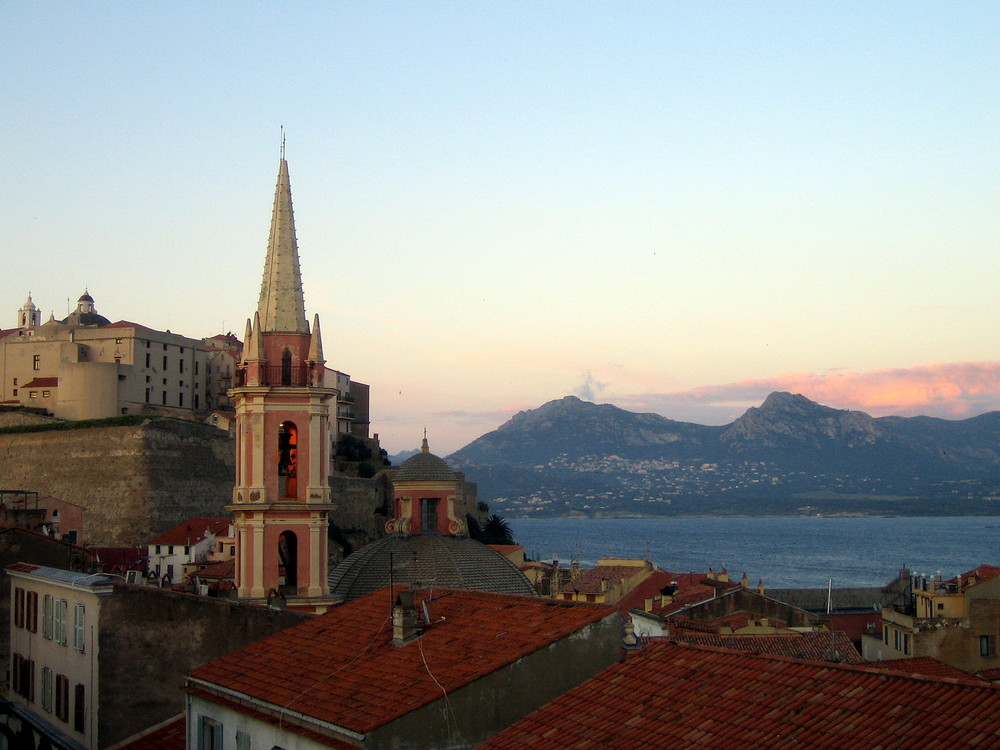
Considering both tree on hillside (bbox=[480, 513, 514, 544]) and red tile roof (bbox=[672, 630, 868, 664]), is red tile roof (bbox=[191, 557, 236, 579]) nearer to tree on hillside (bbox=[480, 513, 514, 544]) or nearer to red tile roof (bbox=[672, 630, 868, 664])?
red tile roof (bbox=[672, 630, 868, 664])

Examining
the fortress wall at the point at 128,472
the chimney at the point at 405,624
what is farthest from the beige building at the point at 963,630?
the fortress wall at the point at 128,472

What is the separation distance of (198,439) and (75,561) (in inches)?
2215

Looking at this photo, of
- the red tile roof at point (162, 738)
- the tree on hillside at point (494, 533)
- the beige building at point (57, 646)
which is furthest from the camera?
the tree on hillside at point (494, 533)

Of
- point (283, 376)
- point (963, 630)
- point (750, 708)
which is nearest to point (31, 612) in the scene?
point (283, 376)

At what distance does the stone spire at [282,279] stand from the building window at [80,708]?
12527 mm

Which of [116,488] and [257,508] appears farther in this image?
[116,488]

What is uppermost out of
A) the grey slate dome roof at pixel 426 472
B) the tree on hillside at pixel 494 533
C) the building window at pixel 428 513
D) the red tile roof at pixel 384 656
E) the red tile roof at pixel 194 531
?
the grey slate dome roof at pixel 426 472

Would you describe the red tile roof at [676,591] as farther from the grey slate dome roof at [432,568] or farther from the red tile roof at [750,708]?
the red tile roof at [750,708]

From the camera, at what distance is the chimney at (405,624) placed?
18.7 meters

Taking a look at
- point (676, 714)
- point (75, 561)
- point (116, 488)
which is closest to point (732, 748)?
point (676, 714)

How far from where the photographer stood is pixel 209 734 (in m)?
19.8

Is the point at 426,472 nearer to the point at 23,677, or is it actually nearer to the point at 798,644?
the point at 23,677

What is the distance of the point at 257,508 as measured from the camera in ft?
109

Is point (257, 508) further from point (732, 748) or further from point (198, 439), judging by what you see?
point (198, 439)
